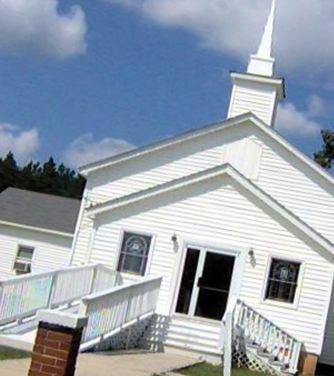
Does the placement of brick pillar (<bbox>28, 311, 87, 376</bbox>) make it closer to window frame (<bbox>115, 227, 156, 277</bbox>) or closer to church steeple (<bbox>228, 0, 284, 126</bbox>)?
window frame (<bbox>115, 227, 156, 277</bbox>)

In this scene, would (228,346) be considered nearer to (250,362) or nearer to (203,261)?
(250,362)

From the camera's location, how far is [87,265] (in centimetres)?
2053

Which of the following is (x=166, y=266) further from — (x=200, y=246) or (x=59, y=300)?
(x=59, y=300)

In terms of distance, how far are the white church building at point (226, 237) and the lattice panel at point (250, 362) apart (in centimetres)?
2

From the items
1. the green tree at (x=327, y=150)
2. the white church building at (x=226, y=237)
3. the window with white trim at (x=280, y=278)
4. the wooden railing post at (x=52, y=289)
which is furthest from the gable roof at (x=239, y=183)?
the green tree at (x=327, y=150)

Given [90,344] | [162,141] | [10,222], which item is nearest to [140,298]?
[90,344]

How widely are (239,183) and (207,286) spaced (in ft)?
9.66

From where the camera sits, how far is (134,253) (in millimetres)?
22188

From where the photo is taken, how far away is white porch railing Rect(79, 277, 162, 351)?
15.1 meters

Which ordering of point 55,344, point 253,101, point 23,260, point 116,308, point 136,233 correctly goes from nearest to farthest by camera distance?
point 55,344 → point 116,308 → point 136,233 → point 253,101 → point 23,260

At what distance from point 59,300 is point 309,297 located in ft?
22.7

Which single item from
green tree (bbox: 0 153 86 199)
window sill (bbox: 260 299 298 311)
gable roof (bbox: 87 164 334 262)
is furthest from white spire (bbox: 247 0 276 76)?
green tree (bbox: 0 153 86 199)

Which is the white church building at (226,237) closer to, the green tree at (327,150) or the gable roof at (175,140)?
the gable roof at (175,140)

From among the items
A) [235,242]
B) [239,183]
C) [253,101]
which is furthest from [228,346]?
[253,101]
